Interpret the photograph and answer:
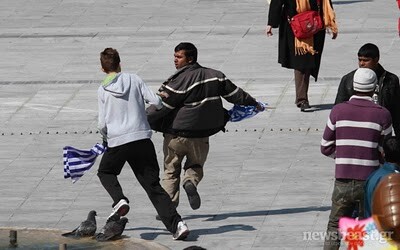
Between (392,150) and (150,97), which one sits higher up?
(392,150)

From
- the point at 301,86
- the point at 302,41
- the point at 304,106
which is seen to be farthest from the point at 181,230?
the point at 302,41

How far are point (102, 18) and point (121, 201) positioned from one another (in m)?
11.5

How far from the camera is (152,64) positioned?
18656 millimetres

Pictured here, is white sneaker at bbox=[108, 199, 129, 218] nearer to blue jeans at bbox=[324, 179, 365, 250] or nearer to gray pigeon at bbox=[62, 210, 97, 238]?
gray pigeon at bbox=[62, 210, 97, 238]

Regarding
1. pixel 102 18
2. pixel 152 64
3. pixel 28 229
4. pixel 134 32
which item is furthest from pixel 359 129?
pixel 102 18

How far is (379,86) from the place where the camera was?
1096 centimetres

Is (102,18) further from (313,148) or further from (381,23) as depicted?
(313,148)

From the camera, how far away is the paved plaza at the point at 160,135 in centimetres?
1179

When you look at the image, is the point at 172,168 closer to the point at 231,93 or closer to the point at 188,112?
the point at 188,112

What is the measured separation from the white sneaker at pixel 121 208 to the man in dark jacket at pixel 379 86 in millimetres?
1873

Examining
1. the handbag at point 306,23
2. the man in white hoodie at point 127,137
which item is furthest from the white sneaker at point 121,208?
the handbag at point 306,23

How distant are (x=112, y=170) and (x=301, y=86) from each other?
546cm

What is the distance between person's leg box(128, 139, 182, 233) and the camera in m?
11.0

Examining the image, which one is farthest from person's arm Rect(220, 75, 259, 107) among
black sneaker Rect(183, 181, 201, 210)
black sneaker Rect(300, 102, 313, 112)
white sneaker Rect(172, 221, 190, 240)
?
black sneaker Rect(300, 102, 313, 112)
